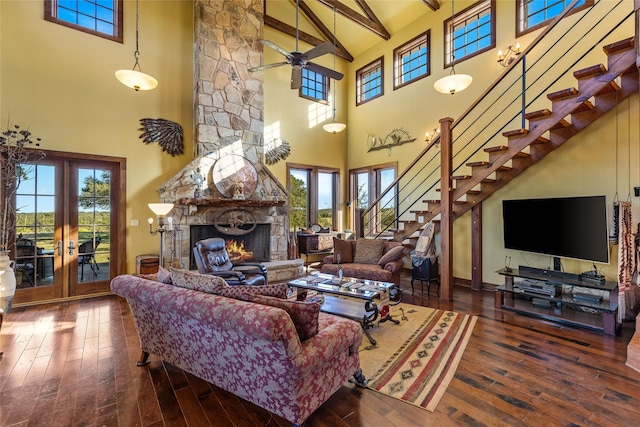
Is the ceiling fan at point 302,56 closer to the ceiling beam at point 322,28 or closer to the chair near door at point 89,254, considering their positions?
the ceiling beam at point 322,28

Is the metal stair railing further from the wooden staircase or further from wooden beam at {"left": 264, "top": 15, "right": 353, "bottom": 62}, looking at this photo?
wooden beam at {"left": 264, "top": 15, "right": 353, "bottom": 62}

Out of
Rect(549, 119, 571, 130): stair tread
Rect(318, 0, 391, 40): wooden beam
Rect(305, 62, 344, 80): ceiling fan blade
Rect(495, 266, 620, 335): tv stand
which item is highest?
Rect(318, 0, 391, 40): wooden beam

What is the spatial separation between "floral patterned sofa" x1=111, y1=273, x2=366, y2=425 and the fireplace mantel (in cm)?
301

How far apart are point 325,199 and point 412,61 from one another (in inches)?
157

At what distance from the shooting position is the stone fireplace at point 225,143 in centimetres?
572

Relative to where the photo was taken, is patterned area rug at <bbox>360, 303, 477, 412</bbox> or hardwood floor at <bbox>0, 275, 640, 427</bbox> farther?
patterned area rug at <bbox>360, 303, 477, 412</bbox>

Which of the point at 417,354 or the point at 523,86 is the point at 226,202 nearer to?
the point at 417,354

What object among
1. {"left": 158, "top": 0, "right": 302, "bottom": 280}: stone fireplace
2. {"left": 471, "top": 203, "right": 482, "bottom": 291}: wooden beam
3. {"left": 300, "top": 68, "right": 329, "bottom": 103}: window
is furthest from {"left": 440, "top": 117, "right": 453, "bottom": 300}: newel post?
{"left": 300, "top": 68, "right": 329, "bottom": 103}: window

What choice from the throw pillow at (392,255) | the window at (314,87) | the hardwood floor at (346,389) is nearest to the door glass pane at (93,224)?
→ the hardwood floor at (346,389)

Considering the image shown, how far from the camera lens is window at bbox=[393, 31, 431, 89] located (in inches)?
270

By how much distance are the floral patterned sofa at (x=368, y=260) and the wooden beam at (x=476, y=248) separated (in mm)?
1392

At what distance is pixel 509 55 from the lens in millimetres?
5418

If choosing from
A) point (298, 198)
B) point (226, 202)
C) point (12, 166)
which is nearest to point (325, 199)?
point (298, 198)

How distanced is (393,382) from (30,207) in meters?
5.74
